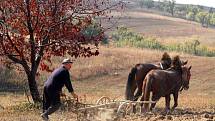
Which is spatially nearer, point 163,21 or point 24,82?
point 24,82

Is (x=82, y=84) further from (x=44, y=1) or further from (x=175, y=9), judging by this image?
(x=175, y=9)

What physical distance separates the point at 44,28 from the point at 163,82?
5.30m

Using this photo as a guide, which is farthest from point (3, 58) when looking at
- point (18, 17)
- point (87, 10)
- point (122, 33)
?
point (122, 33)

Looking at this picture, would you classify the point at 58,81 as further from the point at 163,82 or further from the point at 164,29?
the point at 164,29

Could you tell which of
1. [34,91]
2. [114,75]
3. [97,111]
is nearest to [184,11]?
[114,75]

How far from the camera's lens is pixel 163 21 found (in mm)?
119188

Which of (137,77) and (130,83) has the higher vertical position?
(137,77)

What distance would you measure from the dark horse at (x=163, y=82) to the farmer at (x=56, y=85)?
3491 millimetres

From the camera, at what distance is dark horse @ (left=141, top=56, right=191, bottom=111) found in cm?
1444

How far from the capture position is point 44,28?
1745 cm

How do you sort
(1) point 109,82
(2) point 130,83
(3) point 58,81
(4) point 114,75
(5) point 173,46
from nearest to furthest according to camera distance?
(3) point 58,81 → (2) point 130,83 → (1) point 109,82 → (4) point 114,75 → (5) point 173,46

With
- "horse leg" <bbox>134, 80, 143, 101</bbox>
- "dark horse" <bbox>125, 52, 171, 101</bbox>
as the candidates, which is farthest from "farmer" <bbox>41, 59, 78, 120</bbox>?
"horse leg" <bbox>134, 80, 143, 101</bbox>

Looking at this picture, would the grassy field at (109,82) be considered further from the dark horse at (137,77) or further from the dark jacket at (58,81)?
the dark jacket at (58,81)

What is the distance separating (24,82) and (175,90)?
17291mm
